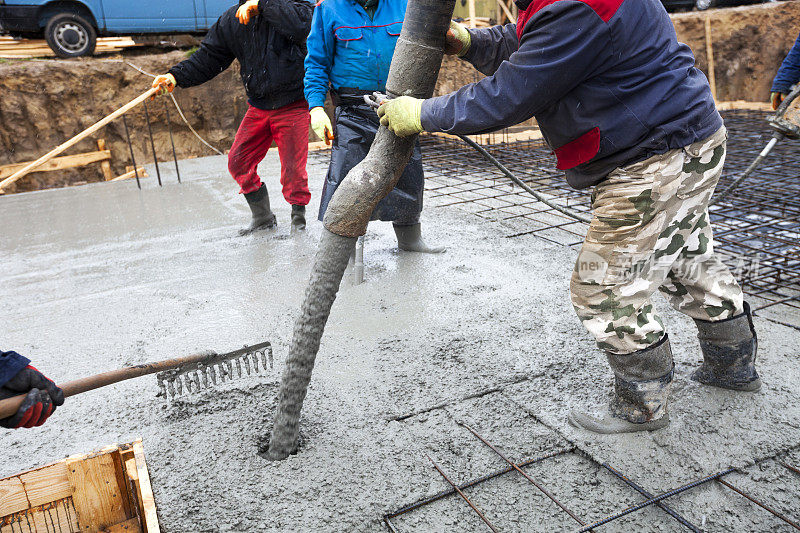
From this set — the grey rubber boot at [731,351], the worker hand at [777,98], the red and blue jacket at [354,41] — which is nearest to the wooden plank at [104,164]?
the red and blue jacket at [354,41]

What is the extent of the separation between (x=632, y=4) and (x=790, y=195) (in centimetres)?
387

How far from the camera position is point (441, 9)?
195 cm

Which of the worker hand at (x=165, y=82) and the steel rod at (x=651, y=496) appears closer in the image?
the steel rod at (x=651, y=496)

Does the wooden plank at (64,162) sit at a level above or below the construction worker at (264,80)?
below

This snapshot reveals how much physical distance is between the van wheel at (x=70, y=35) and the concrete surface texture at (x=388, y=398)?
6.60m

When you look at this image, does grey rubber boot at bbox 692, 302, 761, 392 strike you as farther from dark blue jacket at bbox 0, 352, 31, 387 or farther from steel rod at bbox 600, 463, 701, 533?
dark blue jacket at bbox 0, 352, 31, 387

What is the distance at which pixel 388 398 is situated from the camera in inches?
95.6

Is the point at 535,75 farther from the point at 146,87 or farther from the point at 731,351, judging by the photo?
the point at 146,87

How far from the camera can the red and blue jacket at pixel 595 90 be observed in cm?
174

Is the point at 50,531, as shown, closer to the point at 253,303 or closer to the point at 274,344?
the point at 274,344

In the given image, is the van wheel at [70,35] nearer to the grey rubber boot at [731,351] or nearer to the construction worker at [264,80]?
the construction worker at [264,80]

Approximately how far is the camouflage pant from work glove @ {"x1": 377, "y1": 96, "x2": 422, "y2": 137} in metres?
0.66

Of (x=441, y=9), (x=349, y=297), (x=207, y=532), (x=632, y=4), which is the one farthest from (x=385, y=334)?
(x=632, y=4)

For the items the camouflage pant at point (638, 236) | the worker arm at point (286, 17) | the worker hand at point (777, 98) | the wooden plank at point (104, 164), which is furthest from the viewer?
the wooden plank at point (104, 164)
